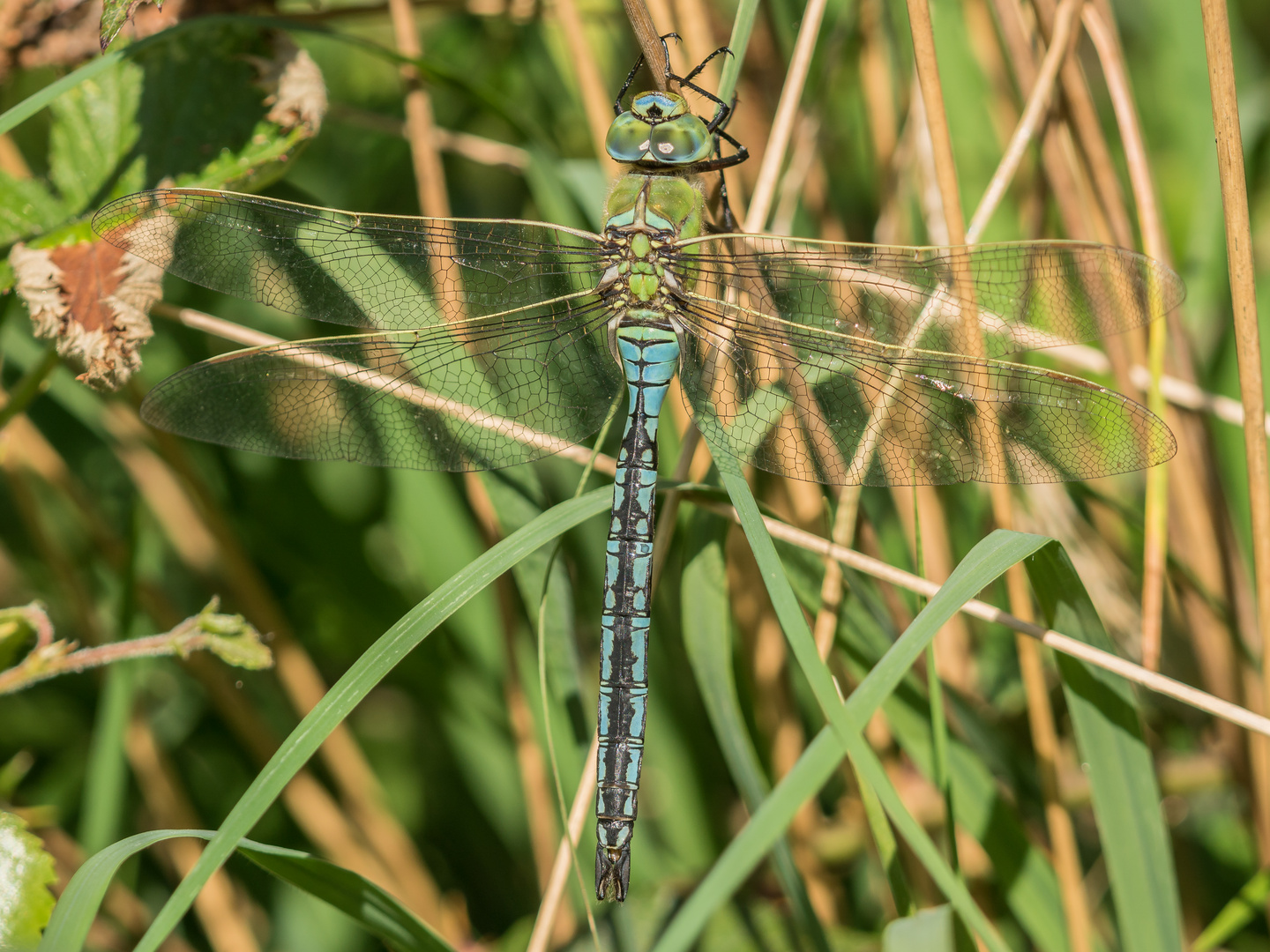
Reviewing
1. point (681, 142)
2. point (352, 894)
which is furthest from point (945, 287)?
point (352, 894)

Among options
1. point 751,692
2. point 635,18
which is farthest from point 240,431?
point 751,692

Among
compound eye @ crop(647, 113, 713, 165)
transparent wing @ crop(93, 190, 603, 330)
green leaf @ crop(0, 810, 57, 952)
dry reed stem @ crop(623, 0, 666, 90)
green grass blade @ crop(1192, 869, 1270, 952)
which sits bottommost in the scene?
green grass blade @ crop(1192, 869, 1270, 952)

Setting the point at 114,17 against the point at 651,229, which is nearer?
the point at 114,17

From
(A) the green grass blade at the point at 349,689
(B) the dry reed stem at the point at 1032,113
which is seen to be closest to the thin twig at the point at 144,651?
(A) the green grass blade at the point at 349,689

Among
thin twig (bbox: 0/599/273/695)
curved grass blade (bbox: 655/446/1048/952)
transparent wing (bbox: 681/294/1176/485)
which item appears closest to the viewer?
curved grass blade (bbox: 655/446/1048/952)

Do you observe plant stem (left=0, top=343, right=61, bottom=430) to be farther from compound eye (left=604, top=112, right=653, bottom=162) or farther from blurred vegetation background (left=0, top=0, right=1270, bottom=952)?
compound eye (left=604, top=112, right=653, bottom=162)

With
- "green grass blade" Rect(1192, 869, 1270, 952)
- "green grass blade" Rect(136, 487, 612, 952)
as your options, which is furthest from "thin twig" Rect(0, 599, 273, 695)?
"green grass blade" Rect(1192, 869, 1270, 952)

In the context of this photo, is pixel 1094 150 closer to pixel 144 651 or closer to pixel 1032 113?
pixel 1032 113

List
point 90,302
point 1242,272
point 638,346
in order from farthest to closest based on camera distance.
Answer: point 638,346, point 90,302, point 1242,272

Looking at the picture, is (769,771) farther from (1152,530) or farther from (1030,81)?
(1030,81)
